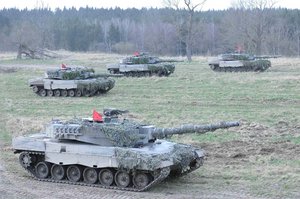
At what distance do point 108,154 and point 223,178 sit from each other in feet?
9.23

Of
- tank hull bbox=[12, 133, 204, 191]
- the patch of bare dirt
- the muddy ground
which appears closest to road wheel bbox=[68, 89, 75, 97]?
the muddy ground

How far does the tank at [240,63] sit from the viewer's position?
141ft

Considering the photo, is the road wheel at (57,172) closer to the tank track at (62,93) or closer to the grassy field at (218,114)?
the grassy field at (218,114)

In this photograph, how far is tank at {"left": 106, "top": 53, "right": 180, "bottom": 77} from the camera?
3950 centimetres

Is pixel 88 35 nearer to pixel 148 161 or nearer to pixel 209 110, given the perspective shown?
pixel 209 110

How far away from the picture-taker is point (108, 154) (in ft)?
44.9

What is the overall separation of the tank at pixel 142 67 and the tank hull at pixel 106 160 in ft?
80.3

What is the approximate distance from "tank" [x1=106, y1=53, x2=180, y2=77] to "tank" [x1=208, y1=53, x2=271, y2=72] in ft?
16.5

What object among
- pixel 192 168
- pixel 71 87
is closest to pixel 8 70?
pixel 71 87

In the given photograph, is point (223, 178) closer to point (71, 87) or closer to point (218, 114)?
point (218, 114)

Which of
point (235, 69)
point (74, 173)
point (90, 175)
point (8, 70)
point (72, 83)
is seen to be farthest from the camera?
point (8, 70)

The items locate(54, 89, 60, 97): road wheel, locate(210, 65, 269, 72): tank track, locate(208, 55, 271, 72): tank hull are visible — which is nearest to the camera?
locate(54, 89, 60, 97): road wheel

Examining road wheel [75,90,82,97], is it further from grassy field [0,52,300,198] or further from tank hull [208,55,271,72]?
tank hull [208,55,271,72]

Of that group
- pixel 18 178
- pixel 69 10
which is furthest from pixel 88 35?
pixel 18 178
